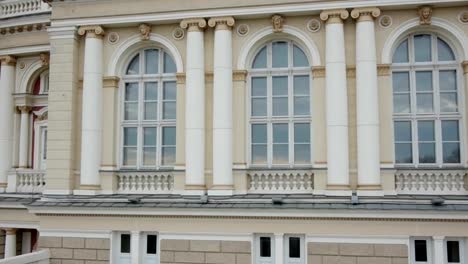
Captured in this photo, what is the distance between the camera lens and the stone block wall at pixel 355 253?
12102 millimetres

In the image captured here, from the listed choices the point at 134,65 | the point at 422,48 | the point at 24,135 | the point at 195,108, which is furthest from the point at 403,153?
the point at 24,135

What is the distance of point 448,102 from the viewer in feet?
43.1

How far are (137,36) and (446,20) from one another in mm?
8843

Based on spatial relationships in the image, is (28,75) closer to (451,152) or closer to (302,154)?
(302,154)

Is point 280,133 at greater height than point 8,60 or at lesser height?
lesser

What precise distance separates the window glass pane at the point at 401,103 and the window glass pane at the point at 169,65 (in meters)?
6.50

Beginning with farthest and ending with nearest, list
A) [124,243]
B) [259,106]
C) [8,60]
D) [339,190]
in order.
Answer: [8,60]
[259,106]
[124,243]
[339,190]

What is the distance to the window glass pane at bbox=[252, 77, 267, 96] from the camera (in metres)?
14.0

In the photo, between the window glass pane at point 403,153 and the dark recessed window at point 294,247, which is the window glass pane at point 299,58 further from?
the dark recessed window at point 294,247

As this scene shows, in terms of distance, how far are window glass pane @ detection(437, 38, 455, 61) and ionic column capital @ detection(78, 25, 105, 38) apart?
980 centimetres

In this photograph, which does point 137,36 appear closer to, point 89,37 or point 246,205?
point 89,37

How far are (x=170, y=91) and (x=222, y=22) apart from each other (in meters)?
2.63

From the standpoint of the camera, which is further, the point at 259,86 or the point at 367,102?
the point at 259,86

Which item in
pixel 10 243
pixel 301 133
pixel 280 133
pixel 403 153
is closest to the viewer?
pixel 403 153
